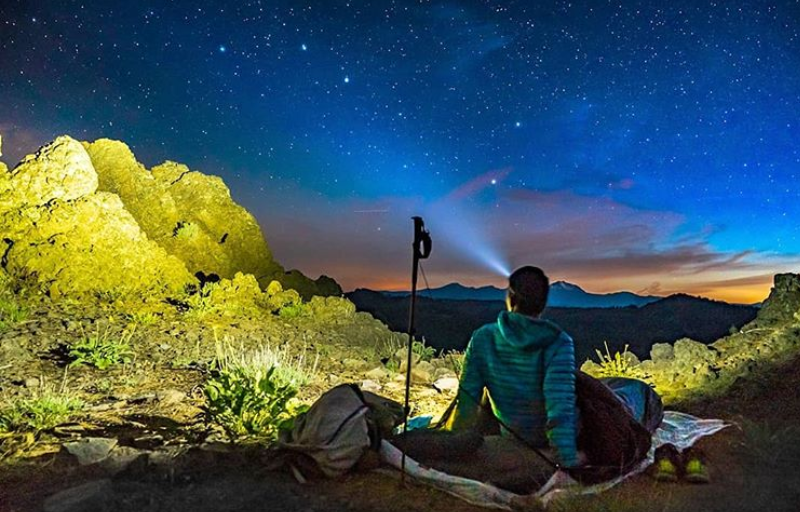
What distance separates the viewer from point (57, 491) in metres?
3.72

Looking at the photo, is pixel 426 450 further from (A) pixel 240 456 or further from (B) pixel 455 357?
(B) pixel 455 357

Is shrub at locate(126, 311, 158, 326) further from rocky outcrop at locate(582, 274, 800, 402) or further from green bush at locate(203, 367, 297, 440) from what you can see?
rocky outcrop at locate(582, 274, 800, 402)

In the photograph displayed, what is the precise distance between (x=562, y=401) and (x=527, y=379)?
0.29m

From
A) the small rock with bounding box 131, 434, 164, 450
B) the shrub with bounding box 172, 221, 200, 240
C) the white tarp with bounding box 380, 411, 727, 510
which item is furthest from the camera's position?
the shrub with bounding box 172, 221, 200, 240

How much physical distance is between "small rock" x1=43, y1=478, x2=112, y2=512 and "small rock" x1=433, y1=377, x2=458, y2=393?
4.64m

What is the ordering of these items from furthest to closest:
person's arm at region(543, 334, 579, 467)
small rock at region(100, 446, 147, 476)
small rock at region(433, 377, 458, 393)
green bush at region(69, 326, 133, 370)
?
green bush at region(69, 326, 133, 370) < small rock at region(433, 377, 458, 393) < small rock at region(100, 446, 147, 476) < person's arm at region(543, 334, 579, 467)

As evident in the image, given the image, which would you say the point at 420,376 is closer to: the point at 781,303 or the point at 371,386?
the point at 371,386

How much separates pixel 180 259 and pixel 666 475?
38.6ft

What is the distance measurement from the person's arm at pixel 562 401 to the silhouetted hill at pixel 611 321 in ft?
38.1

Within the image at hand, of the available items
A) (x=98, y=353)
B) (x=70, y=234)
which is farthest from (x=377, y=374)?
(x=70, y=234)

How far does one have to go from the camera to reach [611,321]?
2598cm

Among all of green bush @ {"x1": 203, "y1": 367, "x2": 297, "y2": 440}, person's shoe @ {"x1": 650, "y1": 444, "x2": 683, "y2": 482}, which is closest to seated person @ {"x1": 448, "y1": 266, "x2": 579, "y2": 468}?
person's shoe @ {"x1": 650, "y1": 444, "x2": 683, "y2": 482}

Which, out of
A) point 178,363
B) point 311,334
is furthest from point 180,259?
point 178,363

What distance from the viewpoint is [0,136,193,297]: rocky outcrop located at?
10.8 metres
